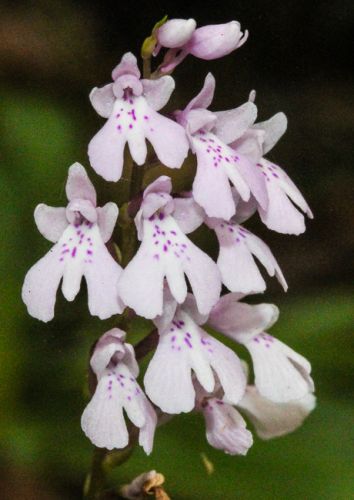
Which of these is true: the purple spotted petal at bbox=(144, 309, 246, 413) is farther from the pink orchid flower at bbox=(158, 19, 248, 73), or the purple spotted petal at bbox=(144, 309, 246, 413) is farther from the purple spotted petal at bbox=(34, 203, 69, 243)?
the pink orchid flower at bbox=(158, 19, 248, 73)

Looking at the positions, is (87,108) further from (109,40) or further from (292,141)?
(292,141)

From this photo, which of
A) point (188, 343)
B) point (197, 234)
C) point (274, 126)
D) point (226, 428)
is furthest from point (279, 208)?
point (197, 234)

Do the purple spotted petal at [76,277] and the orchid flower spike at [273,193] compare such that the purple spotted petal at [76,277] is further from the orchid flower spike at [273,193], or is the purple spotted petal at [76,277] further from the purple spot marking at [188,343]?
the orchid flower spike at [273,193]

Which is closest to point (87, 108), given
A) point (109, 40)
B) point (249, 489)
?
point (109, 40)

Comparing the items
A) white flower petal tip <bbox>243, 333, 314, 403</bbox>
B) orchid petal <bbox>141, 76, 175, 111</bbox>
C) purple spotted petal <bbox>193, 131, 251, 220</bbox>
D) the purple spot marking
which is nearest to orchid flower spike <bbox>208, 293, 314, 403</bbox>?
white flower petal tip <bbox>243, 333, 314, 403</bbox>

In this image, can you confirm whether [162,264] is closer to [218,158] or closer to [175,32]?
[218,158]

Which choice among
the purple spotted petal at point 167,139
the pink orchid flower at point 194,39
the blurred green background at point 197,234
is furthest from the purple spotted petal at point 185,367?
the blurred green background at point 197,234
